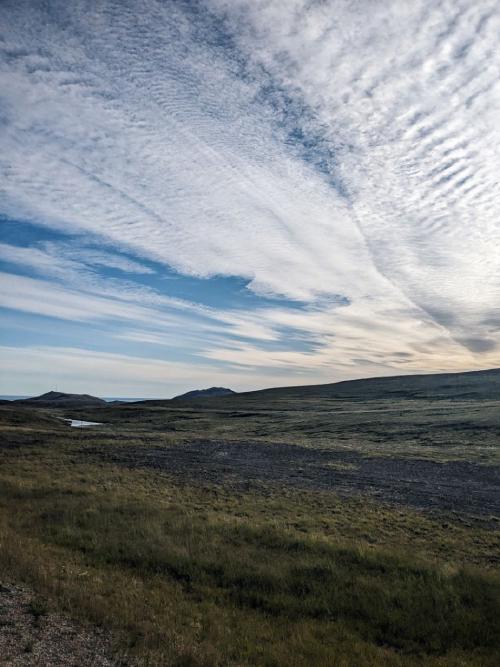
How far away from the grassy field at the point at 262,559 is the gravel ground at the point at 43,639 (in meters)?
0.39

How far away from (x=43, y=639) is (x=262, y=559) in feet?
25.9

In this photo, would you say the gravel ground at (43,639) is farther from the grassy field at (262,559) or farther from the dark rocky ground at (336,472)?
the dark rocky ground at (336,472)

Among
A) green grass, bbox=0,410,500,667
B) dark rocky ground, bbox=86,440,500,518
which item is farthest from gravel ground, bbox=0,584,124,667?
dark rocky ground, bbox=86,440,500,518

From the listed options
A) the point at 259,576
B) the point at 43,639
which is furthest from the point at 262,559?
the point at 43,639

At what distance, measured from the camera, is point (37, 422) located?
77.6 meters

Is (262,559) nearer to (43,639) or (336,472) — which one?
(43,639)

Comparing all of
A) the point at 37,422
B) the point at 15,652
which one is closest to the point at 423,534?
the point at 15,652

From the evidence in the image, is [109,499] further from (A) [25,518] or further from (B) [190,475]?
(B) [190,475]

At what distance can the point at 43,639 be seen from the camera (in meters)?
8.62

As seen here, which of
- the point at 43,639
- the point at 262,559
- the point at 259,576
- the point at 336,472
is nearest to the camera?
the point at 43,639

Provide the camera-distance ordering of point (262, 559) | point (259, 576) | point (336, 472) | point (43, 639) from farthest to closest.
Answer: point (336, 472) < point (262, 559) < point (259, 576) < point (43, 639)

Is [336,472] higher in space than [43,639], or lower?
lower

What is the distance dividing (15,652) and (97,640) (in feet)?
5.08

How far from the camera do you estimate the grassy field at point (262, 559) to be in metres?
9.93
